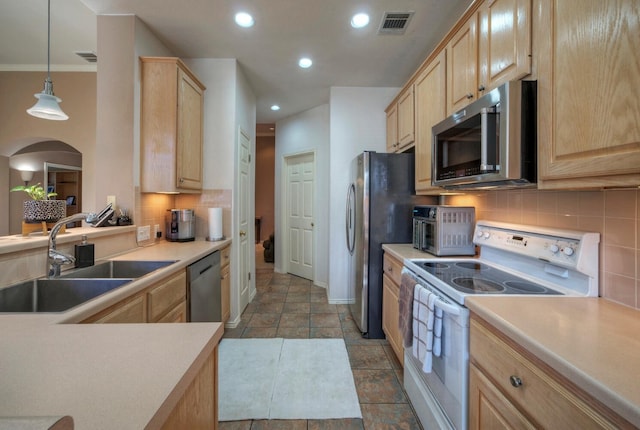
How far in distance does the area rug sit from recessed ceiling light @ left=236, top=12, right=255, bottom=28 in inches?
109

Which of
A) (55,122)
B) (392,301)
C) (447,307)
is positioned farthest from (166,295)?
(55,122)

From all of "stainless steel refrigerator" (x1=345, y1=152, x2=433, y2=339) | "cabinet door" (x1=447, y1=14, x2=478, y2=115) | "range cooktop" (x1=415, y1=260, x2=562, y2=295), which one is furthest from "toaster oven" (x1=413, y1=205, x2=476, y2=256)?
"cabinet door" (x1=447, y1=14, x2=478, y2=115)

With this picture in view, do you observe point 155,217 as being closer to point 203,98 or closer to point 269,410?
point 203,98

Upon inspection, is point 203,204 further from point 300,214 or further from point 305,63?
point 300,214

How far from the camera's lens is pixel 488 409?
1003 millimetres

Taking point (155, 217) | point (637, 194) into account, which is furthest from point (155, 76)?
point (637, 194)

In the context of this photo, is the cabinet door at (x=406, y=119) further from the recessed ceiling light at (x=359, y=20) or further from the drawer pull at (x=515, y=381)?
the drawer pull at (x=515, y=381)

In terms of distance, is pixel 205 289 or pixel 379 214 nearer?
pixel 205 289

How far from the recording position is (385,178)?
8.54ft

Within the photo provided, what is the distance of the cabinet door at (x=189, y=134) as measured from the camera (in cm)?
238

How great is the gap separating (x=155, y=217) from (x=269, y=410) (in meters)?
1.86

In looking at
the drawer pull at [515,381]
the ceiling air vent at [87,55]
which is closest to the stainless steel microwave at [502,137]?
the drawer pull at [515,381]

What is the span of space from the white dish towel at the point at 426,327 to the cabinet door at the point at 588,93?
718mm

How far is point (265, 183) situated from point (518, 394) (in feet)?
24.8
